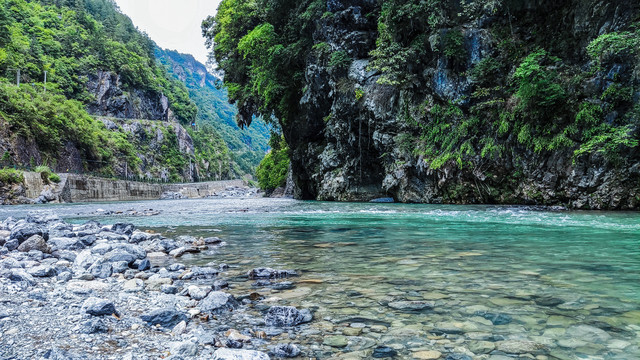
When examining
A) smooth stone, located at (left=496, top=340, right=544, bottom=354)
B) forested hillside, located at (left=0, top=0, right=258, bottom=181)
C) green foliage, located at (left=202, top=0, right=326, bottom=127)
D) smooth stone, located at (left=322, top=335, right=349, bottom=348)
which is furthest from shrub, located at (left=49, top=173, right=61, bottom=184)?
smooth stone, located at (left=496, top=340, right=544, bottom=354)

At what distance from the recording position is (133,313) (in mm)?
2670

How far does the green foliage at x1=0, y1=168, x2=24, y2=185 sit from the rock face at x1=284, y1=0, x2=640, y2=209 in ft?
62.5

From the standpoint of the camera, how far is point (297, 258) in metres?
5.01

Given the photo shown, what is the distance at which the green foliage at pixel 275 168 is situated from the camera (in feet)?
120

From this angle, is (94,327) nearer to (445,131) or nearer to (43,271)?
(43,271)

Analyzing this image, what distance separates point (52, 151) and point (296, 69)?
28998mm

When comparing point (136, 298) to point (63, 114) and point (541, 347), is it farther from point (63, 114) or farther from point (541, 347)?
point (63, 114)

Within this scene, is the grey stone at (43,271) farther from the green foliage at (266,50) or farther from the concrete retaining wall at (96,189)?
the concrete retaining wall at (96,189)

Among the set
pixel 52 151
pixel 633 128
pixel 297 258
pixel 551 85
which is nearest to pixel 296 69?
pixel 551 85

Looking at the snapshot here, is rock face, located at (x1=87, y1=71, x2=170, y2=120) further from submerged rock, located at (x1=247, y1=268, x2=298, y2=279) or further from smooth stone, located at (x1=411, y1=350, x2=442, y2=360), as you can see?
smooth stone, located at (x1=411, y1=350, x2=442, y2=360)

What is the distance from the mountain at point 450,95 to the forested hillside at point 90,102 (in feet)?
69.8

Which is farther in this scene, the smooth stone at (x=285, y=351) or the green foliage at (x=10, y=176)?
the green foliage at (x=10, y=176)

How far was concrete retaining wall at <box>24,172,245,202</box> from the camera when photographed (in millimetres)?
25844

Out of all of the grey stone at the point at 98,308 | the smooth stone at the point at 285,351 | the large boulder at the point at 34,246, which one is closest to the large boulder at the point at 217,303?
the grey stone at the point at 98,308
